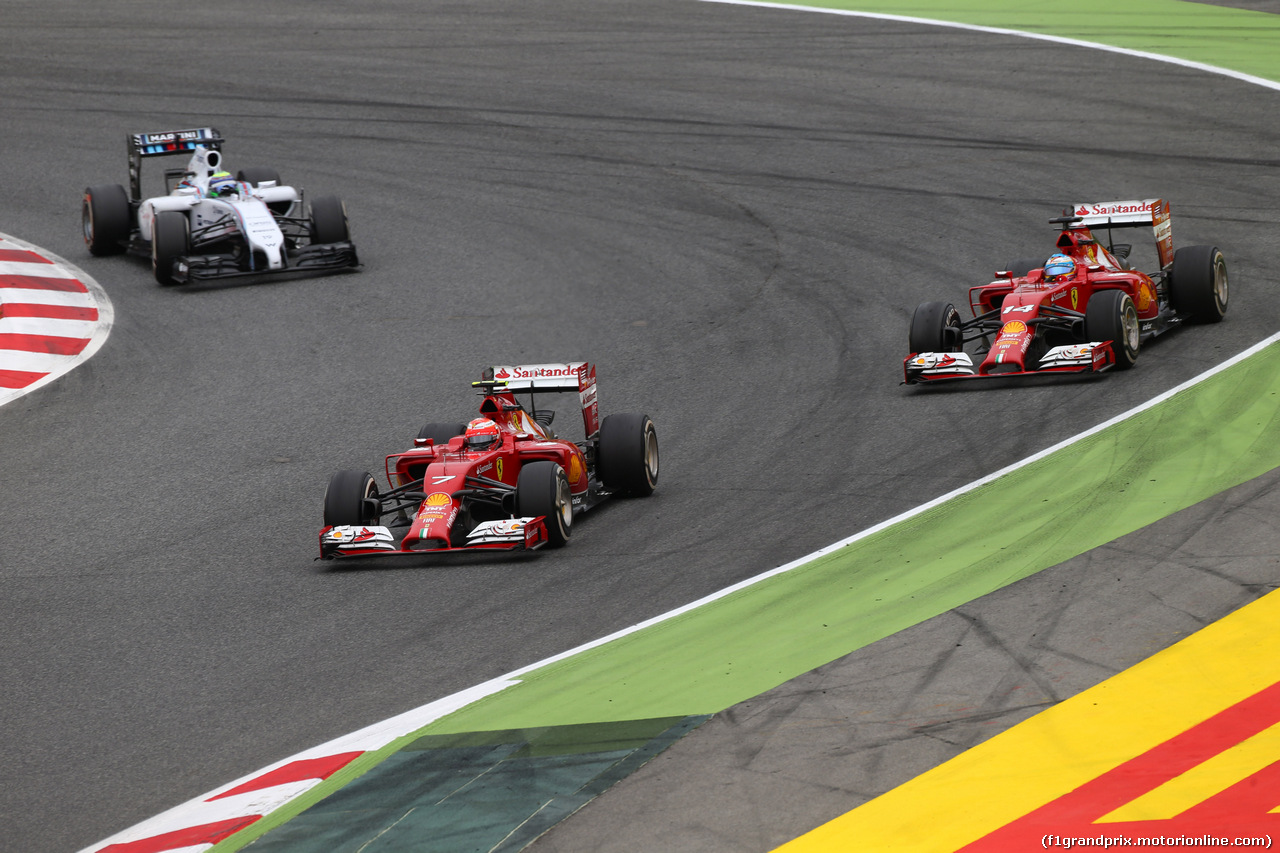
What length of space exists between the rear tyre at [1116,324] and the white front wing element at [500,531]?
19.9 feet

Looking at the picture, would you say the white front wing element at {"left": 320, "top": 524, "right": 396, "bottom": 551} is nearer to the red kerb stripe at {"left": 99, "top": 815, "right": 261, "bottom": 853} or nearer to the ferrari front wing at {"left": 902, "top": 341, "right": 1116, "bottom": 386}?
the red kerb stripe at {"left": 99, "top": 815, "right": 261, "bottom": 853}

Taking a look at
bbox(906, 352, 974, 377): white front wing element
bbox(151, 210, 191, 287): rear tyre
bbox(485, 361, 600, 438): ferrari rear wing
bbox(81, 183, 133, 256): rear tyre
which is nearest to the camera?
bbox(485, 361, 600, 438): ferrari rear wing

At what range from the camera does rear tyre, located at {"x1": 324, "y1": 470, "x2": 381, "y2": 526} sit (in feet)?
35.8

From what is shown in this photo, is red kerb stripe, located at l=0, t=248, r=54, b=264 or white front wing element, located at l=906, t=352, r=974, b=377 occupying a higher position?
red kerb stripe, located at l=0, t=248, r=54, b=264

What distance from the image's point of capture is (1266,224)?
18.2 m

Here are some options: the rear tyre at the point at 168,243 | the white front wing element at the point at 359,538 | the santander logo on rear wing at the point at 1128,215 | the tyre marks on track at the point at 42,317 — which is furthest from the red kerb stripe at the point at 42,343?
the santander logo on rear wing at the point at 1128,215

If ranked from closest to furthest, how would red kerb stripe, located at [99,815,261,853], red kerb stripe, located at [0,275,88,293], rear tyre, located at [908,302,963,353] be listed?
1. red kerb stripe, located at [99,815,261,853]
2. rear tyre, located at [908,302,963,353]
3. red kerb stripe, located at [0,275,88,293]

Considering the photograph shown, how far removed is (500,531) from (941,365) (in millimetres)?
5176

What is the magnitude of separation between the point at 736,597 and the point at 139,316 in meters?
11.0

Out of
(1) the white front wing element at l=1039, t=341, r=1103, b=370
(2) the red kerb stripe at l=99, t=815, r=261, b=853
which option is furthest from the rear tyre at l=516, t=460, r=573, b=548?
(1) the white front wing element at l=1039, t=341, r=1103, b=370

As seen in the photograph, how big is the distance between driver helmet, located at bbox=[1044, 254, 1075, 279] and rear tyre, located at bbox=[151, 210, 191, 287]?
35.1ft

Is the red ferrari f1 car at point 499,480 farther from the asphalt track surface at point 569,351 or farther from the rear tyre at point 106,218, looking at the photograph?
the rear tyre at point 106,218

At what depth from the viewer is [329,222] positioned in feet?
64.6

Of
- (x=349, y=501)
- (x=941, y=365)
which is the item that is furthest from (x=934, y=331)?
(x=349, y=501)
